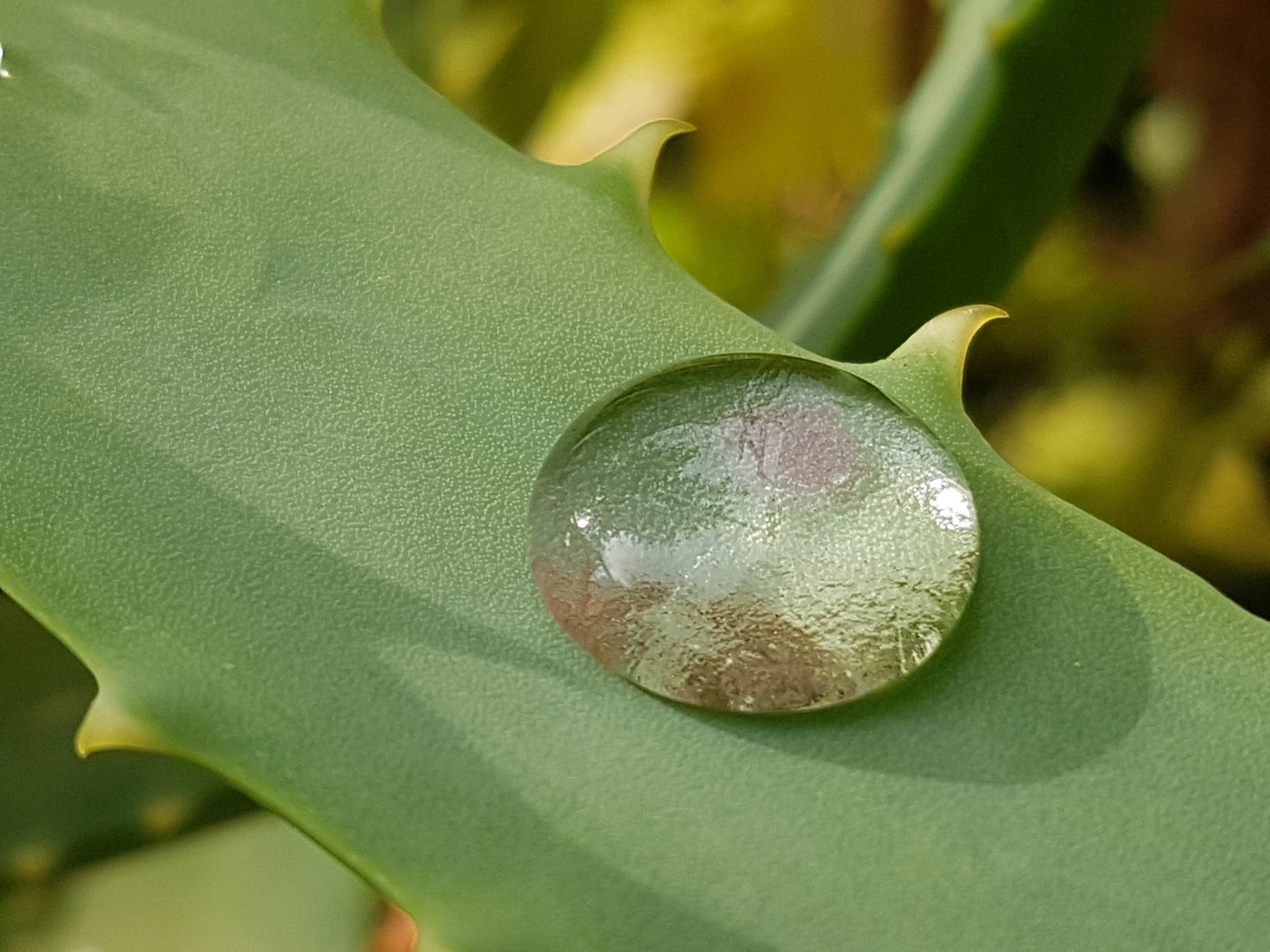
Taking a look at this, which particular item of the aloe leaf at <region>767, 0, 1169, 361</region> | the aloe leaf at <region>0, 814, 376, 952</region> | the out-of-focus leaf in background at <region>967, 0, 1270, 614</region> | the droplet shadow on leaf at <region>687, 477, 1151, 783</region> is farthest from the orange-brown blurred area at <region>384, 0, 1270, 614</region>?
the droplet shadow on leaf at <region>687, 477, 1151, 783</region>

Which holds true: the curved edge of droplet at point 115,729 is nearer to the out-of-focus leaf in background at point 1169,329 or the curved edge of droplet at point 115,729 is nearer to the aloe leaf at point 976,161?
the aloe leaf at point 976,161

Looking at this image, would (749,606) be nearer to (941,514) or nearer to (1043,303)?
(941,514)

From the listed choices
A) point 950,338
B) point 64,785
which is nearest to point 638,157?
point 950,338

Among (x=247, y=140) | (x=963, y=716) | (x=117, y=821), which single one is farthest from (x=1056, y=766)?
(x=117, y=821)

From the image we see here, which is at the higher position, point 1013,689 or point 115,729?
point 1013,689

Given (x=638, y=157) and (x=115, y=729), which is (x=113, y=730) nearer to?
(x=115, y=729)

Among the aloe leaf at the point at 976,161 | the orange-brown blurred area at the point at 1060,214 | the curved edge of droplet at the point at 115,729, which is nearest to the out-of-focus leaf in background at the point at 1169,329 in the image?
the orange-brown blurred area at the point at 1060,214

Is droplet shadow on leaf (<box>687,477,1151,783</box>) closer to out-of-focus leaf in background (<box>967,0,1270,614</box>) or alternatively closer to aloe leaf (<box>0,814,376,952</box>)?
aloe leaf (<box>0,814,376,952</box>)
